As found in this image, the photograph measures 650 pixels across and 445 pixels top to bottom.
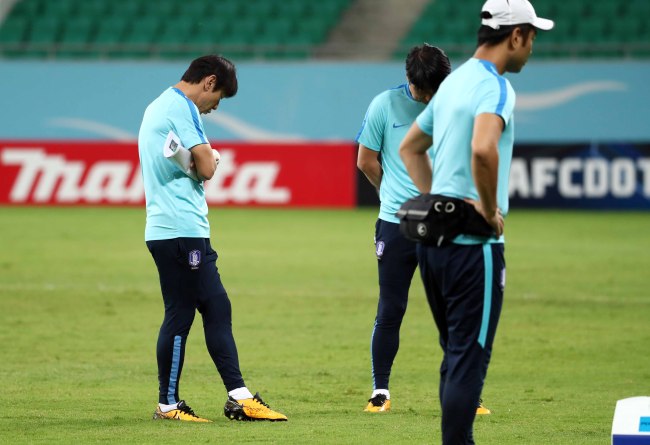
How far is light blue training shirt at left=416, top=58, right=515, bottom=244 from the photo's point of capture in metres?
4.98

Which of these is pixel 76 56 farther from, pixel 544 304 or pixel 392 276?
pixel 392 276

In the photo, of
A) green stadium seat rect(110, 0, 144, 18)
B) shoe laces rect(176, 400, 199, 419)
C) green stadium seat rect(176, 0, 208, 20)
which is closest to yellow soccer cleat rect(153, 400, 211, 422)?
shoe laces rect(176, 400, 199, 419)

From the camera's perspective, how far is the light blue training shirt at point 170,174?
694cm

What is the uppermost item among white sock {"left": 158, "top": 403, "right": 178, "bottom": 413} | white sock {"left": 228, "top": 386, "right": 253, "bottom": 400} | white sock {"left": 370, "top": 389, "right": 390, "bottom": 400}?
white sock {"left": 228, "top": 386, "right": 253, "bottom": 400}

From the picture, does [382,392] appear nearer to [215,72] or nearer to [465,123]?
[215,72]

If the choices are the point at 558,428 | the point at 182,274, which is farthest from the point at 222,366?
the point at 558,428

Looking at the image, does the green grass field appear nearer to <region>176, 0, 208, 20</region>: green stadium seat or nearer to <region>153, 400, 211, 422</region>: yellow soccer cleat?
<region>153, 400, 211, 422</region>: yellow soccer cleat

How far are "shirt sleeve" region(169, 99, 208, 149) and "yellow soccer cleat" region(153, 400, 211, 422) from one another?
1522 millimetres

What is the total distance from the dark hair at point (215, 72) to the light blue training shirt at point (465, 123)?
2139mm

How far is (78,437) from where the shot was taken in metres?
6.56

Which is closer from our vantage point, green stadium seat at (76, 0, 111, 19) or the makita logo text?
the makita logo text

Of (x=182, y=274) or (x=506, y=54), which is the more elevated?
(x=506, y=54)

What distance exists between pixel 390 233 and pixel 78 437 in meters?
2.21

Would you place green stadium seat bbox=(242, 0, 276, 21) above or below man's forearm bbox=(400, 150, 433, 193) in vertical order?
above
